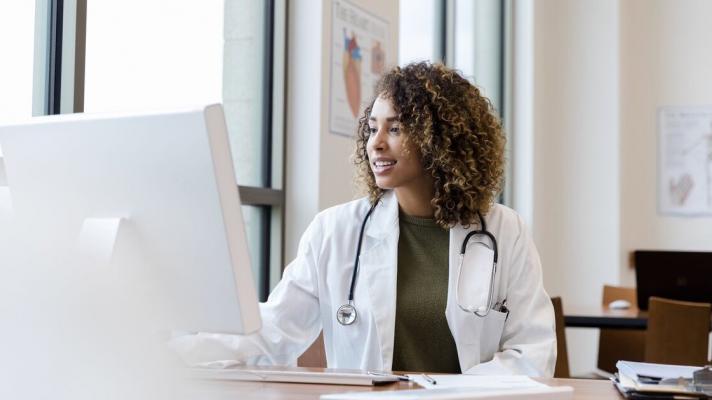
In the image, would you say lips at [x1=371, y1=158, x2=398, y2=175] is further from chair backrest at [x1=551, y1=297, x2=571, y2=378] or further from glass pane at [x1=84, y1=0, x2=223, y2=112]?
chair backrest at [x1=551, y1=297, x2=571, y2=378]

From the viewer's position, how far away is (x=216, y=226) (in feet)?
3.60

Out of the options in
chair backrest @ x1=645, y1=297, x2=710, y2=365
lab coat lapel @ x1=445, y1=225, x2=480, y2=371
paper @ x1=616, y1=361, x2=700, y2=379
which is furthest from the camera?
chair backrest @ x1=645, y1=297, x2=710, y2=365

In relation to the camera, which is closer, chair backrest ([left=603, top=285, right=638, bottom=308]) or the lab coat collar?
the lab coat collar

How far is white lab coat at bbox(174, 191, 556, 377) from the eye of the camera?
1.94 meters

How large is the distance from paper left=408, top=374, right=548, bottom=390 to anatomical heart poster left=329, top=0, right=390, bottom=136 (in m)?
1.93

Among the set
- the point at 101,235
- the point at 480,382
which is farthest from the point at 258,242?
the point at 101,235

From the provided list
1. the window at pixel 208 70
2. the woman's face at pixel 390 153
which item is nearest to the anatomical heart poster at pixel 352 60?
the window at pixel 208 70

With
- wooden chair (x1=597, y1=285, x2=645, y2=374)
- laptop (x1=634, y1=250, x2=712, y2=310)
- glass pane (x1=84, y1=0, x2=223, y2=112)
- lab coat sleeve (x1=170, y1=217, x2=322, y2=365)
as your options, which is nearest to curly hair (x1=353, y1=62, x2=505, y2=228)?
lab coat sleeve (x1=170, y1=217, x2=322, y2=365)

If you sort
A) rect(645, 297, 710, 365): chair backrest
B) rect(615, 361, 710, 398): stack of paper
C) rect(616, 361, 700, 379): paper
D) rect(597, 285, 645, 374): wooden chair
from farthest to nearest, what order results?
1. rect(597, 285, 645, 374): wooden chair
2. rect(645, 297, 710, 365): chair backrest
3. rect(616, 361, 700, 379): paper
4. rect(615, 361, 710, 398): stack of paper

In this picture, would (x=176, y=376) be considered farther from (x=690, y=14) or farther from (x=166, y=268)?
(x=690, y=14)

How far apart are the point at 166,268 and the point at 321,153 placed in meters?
2.15

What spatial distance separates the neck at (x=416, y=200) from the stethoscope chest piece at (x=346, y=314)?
309mm

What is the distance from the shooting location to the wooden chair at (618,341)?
4363 millimetres

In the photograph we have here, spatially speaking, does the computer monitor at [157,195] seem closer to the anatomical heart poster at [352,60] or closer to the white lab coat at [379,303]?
the white lab coat at [379,303]
